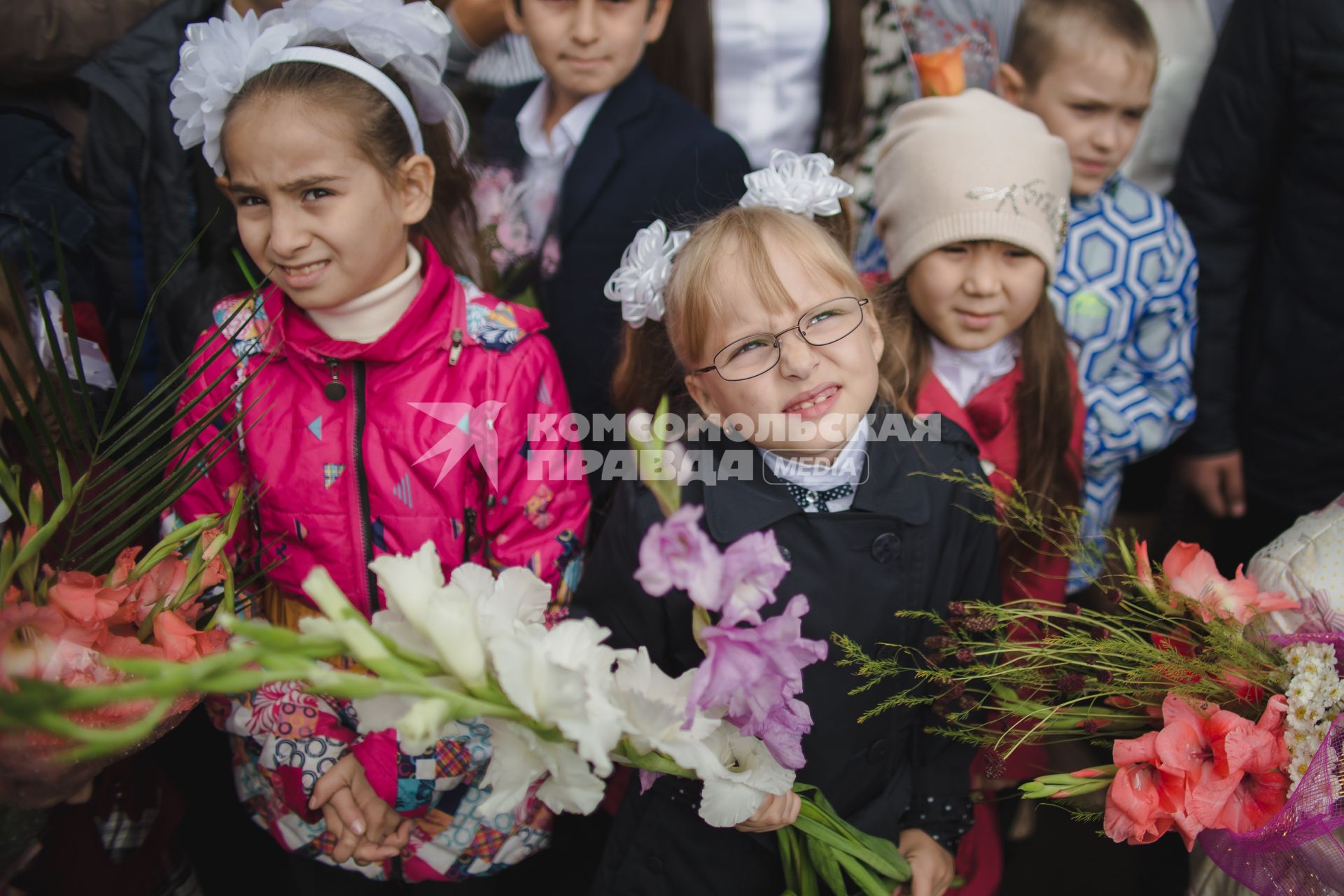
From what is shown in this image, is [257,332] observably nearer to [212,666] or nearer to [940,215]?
[212,666]

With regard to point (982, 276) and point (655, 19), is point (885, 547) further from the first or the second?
point (655, 19)

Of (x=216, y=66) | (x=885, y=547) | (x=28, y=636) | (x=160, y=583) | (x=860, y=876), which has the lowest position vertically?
(x=860, y=876)

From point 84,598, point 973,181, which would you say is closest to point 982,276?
point 973,181

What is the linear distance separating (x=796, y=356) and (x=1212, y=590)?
0.70 metres

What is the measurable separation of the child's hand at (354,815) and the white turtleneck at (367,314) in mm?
780

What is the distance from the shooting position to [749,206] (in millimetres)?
1771

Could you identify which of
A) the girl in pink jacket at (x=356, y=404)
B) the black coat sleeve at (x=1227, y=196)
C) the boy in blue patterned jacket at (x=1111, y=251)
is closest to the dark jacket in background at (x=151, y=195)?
the girl in pink jacket at (x=356, y=404)

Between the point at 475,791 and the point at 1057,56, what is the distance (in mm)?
2167

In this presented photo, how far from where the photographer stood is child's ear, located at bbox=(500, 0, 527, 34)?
7.80ft

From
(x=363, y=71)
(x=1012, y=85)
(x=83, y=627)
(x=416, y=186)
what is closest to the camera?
(x=83, y=627)

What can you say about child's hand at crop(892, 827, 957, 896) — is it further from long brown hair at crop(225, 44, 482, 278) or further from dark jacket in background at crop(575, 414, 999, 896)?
long brown hair at crop(225, 44, 482, 278)

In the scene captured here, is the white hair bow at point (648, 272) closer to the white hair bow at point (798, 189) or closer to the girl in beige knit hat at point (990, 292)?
the white hair bow at point (798, 189)

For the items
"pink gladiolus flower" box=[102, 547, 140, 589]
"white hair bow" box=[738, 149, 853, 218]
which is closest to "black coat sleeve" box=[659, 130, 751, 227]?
"white hair bow" box=[738, 149, 853, 218]

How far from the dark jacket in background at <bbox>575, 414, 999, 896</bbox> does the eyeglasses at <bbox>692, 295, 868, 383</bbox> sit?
0.19m
